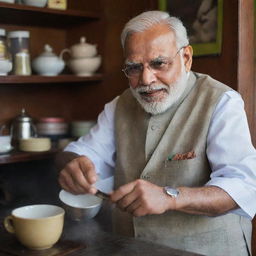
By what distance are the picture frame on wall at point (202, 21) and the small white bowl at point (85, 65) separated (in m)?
0.64

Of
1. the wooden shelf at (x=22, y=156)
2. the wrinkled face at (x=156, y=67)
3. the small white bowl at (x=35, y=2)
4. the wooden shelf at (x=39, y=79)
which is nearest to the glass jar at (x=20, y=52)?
the wooden shelf at (x=39, y=79)

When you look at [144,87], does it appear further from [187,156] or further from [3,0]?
[3,0]

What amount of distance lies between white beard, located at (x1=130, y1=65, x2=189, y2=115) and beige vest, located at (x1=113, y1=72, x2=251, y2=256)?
41 mm

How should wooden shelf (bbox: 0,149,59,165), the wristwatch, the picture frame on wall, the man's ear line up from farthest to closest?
wooden shelf (bbox: 0,149,59,165), the picture frame on wall, the man's ear, the wristwatch

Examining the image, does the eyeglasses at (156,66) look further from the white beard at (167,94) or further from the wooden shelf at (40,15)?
the wooden shelf at (40,15)

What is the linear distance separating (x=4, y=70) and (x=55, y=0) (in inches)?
21.1

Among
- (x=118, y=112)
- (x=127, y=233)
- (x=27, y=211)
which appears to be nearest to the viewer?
(x=27, y=211)

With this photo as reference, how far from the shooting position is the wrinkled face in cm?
161

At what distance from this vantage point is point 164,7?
2.26 meters

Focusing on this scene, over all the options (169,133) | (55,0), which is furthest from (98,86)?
(169,133)

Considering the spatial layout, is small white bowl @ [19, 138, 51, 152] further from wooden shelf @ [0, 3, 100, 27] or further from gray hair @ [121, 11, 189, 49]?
gray hair @ [121, 11, 189, 49]

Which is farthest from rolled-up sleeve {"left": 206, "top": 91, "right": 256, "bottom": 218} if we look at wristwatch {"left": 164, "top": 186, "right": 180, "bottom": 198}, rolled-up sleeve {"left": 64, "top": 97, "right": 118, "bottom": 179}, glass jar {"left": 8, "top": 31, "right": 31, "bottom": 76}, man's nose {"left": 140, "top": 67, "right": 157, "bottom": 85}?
glass jar {"left": 8, "top": 31, "right": 31, "bottom": 76}

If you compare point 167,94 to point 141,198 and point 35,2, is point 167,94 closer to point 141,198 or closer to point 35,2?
point 141,198

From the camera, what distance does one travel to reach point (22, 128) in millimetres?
2584
